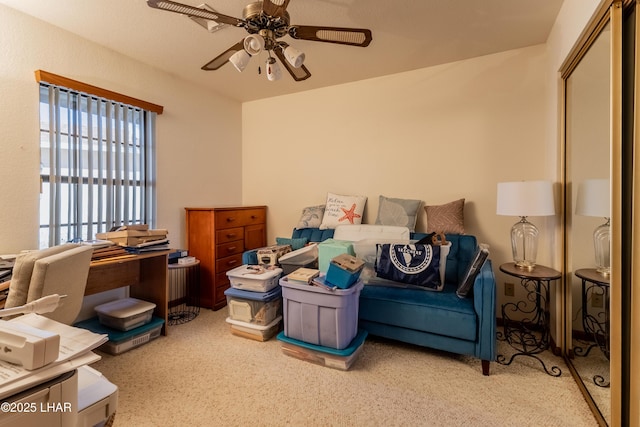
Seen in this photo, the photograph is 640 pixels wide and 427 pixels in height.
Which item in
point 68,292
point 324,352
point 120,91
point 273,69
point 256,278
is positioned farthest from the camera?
point 120,91

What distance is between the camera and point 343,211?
10.5 feet

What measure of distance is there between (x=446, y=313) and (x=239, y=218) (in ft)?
7.78

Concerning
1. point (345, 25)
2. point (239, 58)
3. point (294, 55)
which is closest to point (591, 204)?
point (294, 55)

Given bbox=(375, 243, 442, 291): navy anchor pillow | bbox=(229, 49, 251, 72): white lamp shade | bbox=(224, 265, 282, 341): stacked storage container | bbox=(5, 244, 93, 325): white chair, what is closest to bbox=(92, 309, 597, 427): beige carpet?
bbox=(224, 265, 282, 341): stacked storage container

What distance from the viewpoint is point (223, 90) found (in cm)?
360

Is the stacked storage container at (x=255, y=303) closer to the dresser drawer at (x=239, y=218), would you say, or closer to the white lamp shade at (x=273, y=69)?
the dresser drawer at (x=239, y=218)

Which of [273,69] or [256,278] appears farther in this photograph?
[256,278]

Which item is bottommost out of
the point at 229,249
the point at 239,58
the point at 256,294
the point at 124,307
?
the point at 124,307

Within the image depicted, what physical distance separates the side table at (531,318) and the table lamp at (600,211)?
459 mm

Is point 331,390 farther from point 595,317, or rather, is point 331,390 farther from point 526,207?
point 526,207

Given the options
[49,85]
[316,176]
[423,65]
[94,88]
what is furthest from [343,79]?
[49,85]

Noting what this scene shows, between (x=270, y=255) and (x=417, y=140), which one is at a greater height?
(x=417, y=140)

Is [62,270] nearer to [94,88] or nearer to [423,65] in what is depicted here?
[94,88]

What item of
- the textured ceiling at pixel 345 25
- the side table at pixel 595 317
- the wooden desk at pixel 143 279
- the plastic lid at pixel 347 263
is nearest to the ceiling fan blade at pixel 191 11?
the textured ceiling at pixel 345 25
